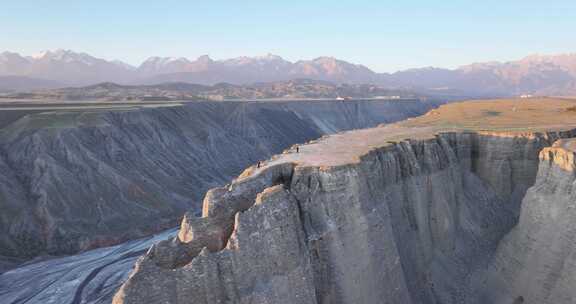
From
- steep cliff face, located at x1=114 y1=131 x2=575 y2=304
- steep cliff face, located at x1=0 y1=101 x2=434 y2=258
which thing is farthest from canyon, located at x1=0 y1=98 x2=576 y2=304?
steep cliff face, located at x1=0 y1=101 x2=434 y2=258

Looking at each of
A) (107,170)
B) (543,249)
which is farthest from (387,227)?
(107,170)

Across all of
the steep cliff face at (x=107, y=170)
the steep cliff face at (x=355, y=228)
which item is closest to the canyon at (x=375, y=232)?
the steep cliff face at (x=355, y=228)

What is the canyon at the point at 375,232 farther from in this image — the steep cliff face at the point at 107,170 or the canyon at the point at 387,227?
the steep cliff face at the point at 107,170

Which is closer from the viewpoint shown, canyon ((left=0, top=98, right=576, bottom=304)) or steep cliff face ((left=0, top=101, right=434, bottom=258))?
canyon ((left=0, top=98, right=576, bottom=304))

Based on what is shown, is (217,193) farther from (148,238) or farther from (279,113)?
(279,113)

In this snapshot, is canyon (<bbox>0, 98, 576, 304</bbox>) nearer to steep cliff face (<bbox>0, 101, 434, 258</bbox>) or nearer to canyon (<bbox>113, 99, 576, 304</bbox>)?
canyon (<bbox>113, 99, 576, 304</bbox>)

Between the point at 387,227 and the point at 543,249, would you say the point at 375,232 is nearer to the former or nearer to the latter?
the point at 387,227

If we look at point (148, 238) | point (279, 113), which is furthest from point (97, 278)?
point (279, 113)
